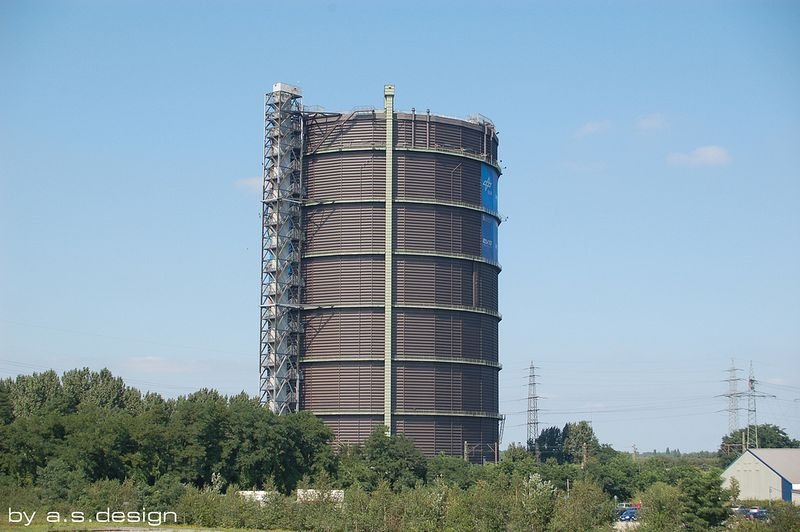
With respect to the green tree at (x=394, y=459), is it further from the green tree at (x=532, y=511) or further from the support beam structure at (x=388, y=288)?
the green tree at (x=532, y=511)

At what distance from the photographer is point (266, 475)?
7094 cm

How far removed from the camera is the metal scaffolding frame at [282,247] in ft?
273

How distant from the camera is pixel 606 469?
9019cm

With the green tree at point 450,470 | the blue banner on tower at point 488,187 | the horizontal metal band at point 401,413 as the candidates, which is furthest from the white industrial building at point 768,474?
the blue banner on tower at point 488,187

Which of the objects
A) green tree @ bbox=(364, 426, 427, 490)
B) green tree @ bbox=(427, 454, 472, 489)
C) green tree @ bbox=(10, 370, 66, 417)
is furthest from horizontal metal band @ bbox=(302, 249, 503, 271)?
green tree @ bbox=(10, 370, 66, 417)

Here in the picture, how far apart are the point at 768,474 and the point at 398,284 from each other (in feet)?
106

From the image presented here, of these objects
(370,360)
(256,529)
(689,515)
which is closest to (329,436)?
(370,360)

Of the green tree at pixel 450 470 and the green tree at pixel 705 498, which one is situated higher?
the green tree at pixel 450 470

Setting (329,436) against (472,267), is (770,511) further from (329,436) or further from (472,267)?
(472,267)

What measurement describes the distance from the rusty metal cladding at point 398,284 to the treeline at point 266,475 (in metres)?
4.33

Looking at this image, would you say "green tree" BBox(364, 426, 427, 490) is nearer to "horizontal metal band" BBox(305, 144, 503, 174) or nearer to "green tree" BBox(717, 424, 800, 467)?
"horizontal metal band" BBox(305, 144, 503, 174)

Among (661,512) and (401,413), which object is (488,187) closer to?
(401,413)

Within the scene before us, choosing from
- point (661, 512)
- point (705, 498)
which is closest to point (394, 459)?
point (705, 498)

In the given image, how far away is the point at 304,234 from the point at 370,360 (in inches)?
414
